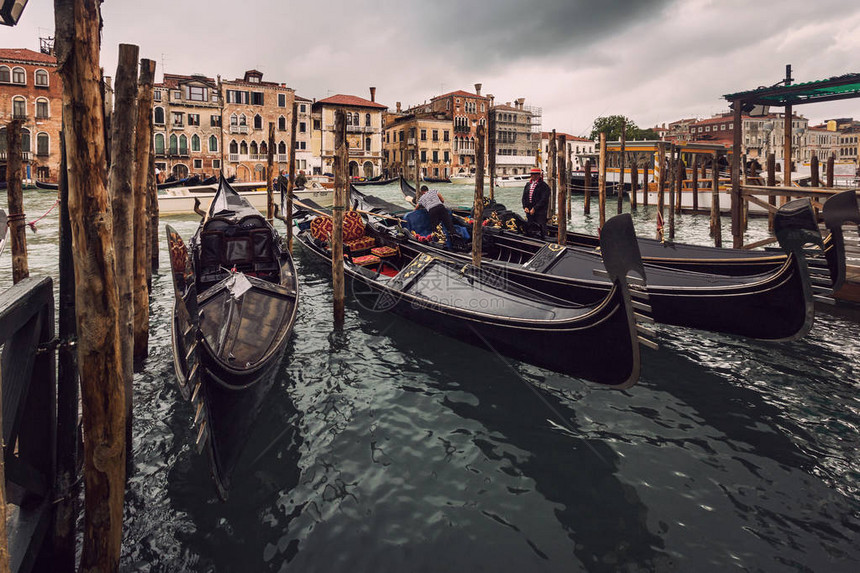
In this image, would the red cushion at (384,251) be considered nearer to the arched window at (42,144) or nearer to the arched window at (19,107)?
the arched window at (42,144)

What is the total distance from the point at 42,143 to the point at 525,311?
34.5 m

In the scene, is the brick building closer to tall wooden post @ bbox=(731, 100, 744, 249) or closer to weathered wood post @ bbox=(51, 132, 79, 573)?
weathered wood post @ bbox=(51, 132, 79, 573)

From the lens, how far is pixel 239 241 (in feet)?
20.1

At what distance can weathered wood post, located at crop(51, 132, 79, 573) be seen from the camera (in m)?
2.24

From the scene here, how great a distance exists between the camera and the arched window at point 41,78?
90.7 ft

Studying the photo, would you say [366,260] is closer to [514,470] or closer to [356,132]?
[514,470]

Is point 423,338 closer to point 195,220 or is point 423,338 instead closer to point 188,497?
point 188,497

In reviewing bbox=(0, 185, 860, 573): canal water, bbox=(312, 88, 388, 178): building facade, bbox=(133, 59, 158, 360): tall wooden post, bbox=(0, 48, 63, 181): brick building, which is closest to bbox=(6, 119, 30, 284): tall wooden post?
bbox=(133, 59, 158, 360): tall wooden post

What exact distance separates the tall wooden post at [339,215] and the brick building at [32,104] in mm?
29724

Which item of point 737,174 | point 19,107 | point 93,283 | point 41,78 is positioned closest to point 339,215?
point 93,283

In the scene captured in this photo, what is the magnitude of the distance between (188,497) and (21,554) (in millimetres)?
961

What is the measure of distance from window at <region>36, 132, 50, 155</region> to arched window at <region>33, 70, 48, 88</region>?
2785 millimetres

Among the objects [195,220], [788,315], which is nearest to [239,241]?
[788,315]

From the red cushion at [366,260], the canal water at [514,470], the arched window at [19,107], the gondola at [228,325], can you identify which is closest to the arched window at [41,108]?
the arched window at [19,107]
